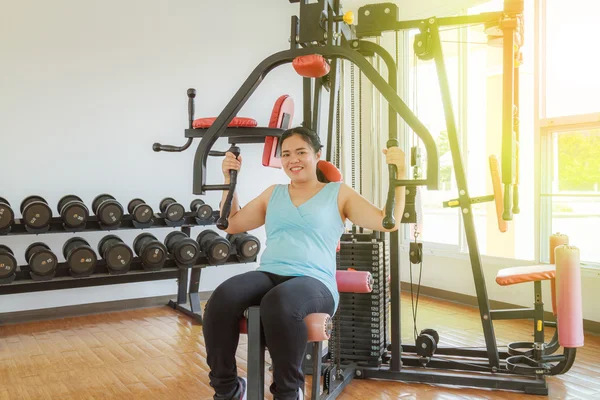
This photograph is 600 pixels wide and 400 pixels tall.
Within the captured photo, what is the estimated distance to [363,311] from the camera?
2.62 m

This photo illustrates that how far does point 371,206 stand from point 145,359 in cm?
173

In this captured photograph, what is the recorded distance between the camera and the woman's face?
202cm

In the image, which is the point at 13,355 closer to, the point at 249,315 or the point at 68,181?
the point at 68,181

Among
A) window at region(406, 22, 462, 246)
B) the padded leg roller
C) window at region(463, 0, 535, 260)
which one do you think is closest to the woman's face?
the padded leg roller

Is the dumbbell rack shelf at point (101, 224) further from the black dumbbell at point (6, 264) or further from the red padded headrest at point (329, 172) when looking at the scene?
the red padded headrest at point (329, 172)

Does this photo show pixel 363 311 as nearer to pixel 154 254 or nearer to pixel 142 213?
pixel 154 254

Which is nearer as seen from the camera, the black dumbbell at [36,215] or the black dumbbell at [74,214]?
the black dumbbell at [36,215]

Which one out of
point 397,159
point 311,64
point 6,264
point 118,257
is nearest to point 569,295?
point 397,159

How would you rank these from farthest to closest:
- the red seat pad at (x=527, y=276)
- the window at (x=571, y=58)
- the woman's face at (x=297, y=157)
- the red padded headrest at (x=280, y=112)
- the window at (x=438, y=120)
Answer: the window at (x=438, y=120) < the window at (x=571, y=58) < the red padded headrest at (x=280, y=112) < the red seat pad at (x=527, y=276) < the woman's face at (x=297, y=157)

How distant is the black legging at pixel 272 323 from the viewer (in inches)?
63.7

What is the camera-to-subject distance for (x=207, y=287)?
4566mm

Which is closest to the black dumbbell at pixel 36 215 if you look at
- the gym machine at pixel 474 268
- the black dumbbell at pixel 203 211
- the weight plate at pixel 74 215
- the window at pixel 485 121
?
the weight plate at pixel 74 215

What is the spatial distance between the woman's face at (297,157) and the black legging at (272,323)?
43cm

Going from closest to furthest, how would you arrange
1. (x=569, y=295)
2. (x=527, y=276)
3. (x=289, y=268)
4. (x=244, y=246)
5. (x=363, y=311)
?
(x=289, y=268) < (x=569, y=295) < (x=527, y=276) < (x=363, y=311) < (x=244, y=246)
